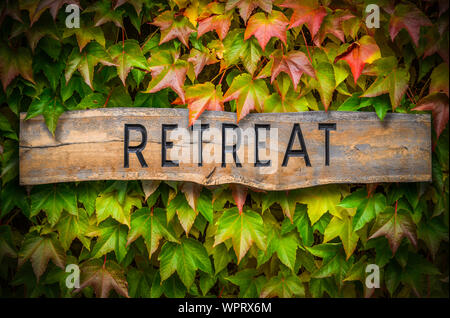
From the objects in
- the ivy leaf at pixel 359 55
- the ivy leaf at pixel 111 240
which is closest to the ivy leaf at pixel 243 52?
the ivy leaf at pixel 359 55

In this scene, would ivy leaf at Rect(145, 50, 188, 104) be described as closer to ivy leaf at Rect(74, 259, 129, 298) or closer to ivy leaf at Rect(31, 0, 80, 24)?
ivy leaf at Rect(31, 0, 80, 24)

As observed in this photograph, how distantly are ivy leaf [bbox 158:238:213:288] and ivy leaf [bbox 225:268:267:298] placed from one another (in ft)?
0.38

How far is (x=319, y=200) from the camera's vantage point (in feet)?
3.97

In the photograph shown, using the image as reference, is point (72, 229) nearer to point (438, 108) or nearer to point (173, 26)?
point (173, 26)

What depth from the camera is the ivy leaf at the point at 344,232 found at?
1208 mm

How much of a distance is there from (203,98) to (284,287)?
70 cm

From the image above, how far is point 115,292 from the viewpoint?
1300mm

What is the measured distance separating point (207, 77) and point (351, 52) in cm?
49

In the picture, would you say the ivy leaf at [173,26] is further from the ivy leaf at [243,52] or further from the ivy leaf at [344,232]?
the ivy leaf at [344,232]

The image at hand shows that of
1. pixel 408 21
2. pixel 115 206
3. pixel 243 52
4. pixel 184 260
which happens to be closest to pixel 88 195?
pixel 115 206

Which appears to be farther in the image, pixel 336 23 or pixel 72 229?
pixel 72 229

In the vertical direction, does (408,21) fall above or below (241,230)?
above

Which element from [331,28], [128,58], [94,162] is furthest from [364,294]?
[128,58]

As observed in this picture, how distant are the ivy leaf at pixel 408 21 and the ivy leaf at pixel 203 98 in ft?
1.85
